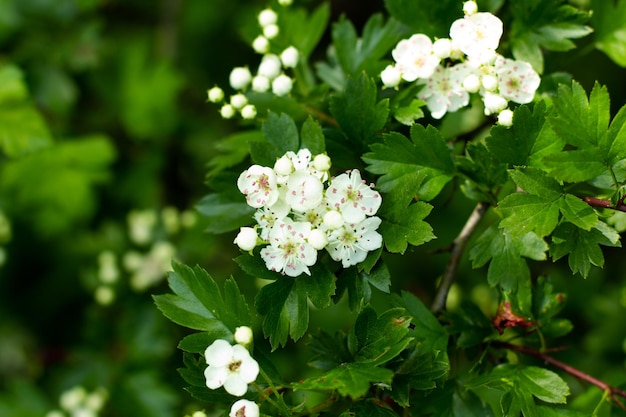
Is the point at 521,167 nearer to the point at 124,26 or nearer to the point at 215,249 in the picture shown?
the point at 215,249

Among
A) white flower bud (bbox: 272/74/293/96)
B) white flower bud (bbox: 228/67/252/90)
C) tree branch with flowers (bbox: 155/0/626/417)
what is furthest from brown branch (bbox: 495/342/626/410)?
white flower bud (bbox: 228/67/252/90)

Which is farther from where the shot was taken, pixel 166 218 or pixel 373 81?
pixel 166 218

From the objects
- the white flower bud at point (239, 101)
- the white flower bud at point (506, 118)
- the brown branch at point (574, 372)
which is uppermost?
the white flower bud at point (506, 118)

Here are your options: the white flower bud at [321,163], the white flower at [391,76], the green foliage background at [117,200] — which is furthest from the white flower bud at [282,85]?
the green foliage background at [117,200]

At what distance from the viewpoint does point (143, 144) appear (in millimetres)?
3348

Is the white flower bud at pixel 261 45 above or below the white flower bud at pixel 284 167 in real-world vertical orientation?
above

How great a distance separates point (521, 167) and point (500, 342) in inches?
19.6

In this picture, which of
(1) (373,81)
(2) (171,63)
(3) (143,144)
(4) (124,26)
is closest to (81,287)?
(3) (143,144)

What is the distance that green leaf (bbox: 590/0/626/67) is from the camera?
194cm

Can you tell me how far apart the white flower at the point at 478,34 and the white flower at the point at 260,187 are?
0.50m

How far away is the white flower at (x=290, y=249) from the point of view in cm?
141

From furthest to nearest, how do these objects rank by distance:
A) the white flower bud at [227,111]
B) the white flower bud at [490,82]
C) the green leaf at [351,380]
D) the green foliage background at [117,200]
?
the green foliage background at [117,200], the white flower bud at [227,111], the white flower bud at [490,82], the green leaf at [351,380]

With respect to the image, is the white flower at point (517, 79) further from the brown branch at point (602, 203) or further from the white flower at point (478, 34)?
the brown branch at point (602, 203)

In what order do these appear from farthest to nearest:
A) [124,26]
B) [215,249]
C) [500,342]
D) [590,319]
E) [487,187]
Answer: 1. [124,26]
2. [215,249]
3. [590,319]
4. [500,342]
5. [487,187]
